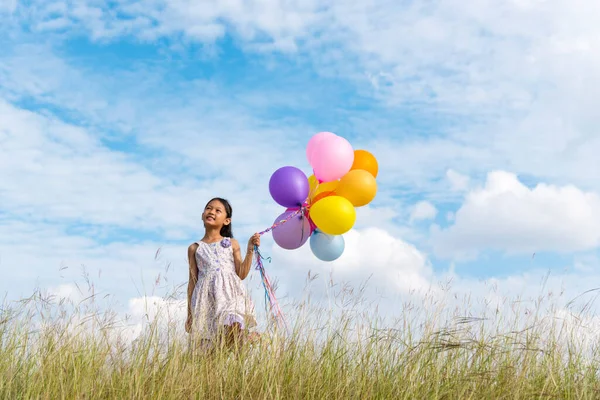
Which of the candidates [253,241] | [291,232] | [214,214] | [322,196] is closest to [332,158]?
[322,196]

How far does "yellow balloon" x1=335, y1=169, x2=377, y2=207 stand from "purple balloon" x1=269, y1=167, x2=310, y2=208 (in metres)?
0.38

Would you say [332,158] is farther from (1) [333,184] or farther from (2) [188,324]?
(2) [188,324]

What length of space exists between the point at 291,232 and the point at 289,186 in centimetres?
44

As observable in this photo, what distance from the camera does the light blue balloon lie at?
6102 mm

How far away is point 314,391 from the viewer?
406 cm

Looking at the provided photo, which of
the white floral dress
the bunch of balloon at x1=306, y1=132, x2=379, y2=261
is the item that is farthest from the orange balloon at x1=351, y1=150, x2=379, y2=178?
the white floral dress

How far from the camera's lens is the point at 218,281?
5613 mm

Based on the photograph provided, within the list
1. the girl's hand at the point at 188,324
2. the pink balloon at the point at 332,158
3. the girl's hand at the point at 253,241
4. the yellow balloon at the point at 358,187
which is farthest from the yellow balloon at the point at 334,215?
the girl's hand at the point at 188,324

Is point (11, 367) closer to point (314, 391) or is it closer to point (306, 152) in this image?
point (314, 391)

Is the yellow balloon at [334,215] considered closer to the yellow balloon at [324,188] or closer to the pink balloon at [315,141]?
the yellow balloon at [324,188]

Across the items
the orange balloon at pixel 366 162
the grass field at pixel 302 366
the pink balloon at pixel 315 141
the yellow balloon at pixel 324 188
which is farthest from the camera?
the orange balloon at pixel 366 162

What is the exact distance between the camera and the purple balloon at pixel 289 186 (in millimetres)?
5879

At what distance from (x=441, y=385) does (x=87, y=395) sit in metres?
2.31

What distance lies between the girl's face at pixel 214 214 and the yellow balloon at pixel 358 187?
1.18m
